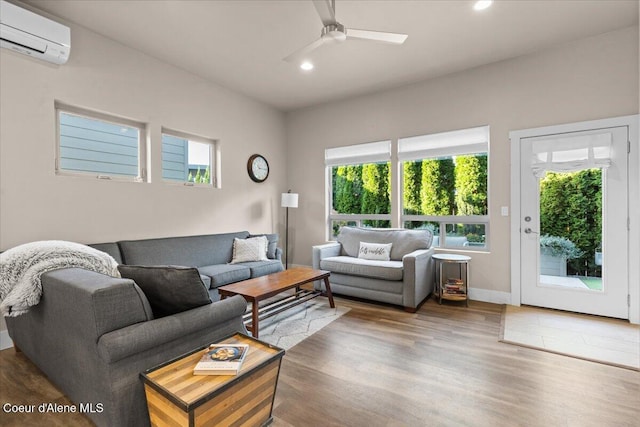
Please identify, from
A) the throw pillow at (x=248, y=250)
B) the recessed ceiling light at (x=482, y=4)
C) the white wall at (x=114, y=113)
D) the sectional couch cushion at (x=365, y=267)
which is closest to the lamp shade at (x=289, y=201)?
the white wall at (x=114, y=113)

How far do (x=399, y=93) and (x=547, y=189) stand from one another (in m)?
2.27

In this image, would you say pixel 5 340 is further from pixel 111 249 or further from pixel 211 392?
pixel 211 392

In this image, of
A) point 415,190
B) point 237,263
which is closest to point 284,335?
point 237,263

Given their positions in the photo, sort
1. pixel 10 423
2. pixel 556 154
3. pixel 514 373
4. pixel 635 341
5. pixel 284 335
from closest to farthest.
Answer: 1. pixel 10 423
2. pixel 514 373
3. pixel 635 341
4. pixel 284 335
5. pixel 556 154

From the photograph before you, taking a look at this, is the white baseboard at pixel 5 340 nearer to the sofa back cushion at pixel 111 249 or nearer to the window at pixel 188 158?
the sofa back cushion at pixel 111 249

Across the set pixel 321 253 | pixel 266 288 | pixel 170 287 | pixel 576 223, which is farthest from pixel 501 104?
pixel 170 287

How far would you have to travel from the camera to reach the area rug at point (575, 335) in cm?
236

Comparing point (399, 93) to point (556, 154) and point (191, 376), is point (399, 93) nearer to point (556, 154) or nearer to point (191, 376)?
Answer: point (556, 154)

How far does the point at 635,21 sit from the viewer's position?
9.55ft

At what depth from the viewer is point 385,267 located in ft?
11.4

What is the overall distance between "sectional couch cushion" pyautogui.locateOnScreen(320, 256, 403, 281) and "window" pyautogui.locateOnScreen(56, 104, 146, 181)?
253cm

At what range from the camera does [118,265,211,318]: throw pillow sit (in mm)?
1557

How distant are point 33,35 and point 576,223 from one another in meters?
5.44

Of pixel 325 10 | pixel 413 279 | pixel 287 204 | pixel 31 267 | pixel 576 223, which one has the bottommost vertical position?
pixel 413 279
